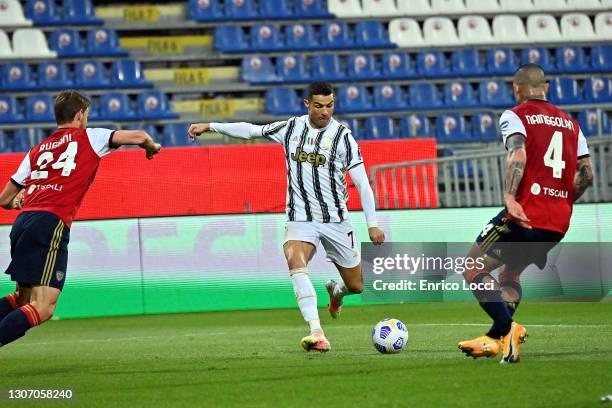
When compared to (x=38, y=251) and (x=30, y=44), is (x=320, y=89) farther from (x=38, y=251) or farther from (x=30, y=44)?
(x=30, y=44)

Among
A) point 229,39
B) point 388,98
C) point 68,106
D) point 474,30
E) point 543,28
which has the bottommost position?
point 388,98

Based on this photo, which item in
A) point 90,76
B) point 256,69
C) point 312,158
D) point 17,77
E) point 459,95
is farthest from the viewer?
point 459,95

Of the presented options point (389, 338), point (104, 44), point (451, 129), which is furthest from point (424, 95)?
point (389, 338)

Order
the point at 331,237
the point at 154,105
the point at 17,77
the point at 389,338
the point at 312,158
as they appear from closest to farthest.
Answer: the point at 389,338, the point at 312,158, the point at 331,237, the point at 154,105, the point at 17,77

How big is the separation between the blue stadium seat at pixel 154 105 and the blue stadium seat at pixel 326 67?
10.8 feet

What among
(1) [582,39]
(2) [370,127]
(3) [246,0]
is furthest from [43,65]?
(1) [582,39]

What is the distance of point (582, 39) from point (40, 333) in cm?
1658

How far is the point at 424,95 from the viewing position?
79.4 feet

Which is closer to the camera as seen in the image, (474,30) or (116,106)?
(116,106)

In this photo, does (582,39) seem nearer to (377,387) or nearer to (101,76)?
(101,76)

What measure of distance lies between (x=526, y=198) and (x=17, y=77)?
55.6ft

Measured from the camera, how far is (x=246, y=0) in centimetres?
2498

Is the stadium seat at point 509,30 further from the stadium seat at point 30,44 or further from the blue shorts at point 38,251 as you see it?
the blue shorts at point 38,251

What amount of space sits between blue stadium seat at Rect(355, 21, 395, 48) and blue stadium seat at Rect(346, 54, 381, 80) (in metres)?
0.52
